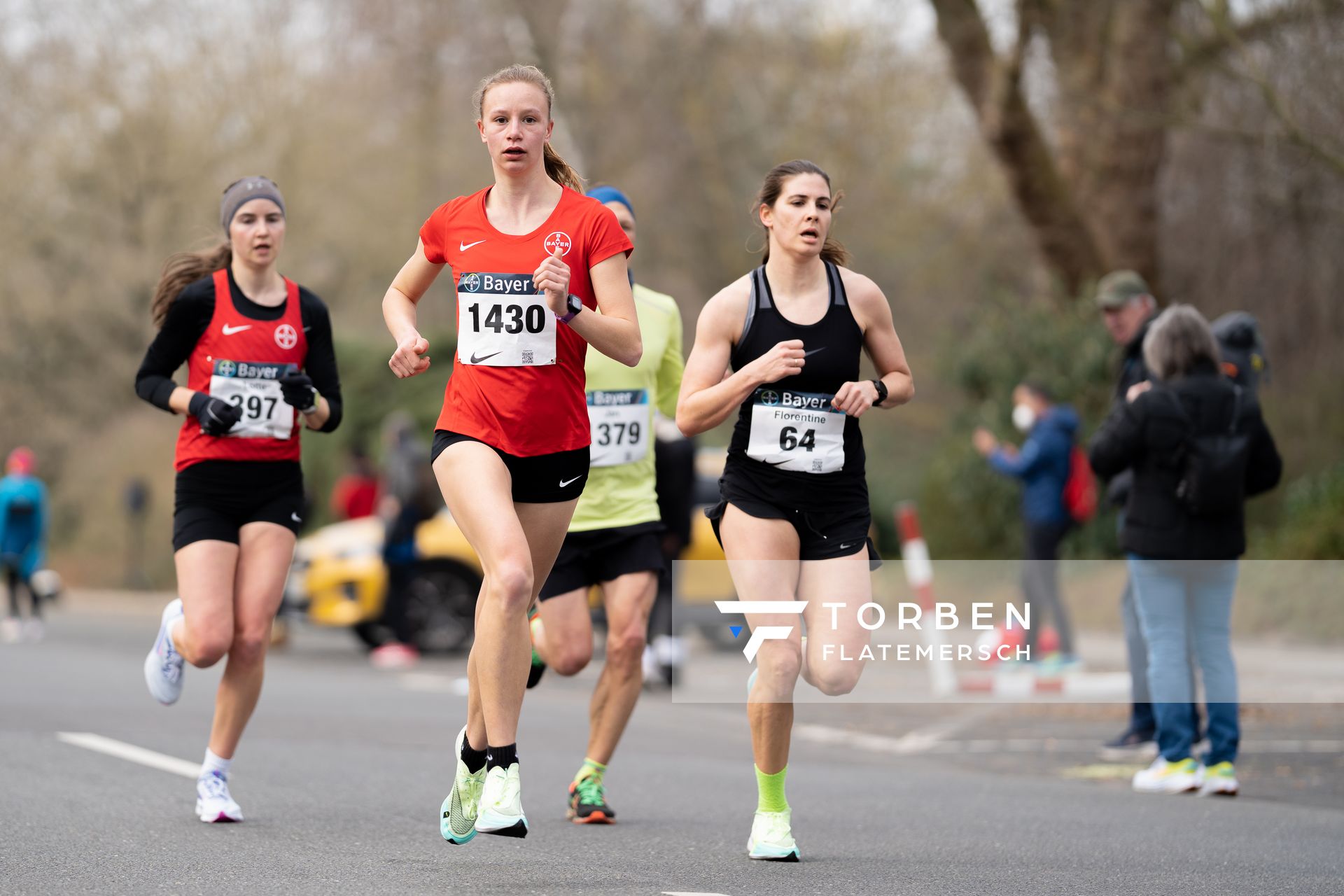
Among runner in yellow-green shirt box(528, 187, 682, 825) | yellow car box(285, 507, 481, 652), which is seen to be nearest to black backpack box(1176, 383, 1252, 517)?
runner in yellow-green shirt box(528, 187, 682, 825)

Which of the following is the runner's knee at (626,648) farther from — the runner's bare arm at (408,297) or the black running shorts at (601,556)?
the runner's bare arm at (408,297)

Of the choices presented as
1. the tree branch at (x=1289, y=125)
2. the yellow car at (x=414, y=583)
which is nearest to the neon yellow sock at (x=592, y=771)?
the tree branch at (x=1289, y=125)

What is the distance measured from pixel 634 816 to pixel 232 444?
217cm

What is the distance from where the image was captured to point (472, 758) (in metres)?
5.75

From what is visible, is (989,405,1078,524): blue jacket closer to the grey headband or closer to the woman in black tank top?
the woman in black tank top

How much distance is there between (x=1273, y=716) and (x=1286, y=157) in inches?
304

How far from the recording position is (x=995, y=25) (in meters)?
20.1

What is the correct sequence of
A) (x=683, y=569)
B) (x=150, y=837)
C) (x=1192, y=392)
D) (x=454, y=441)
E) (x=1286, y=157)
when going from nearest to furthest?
(x=454, y=441) → (x=150, y=837) → (x=1192, y=392) → (x=683, y=569) → (x=1286, y=157)

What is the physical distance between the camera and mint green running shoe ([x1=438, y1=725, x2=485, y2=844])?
18.6 ft

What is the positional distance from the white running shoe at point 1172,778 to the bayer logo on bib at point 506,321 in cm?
432

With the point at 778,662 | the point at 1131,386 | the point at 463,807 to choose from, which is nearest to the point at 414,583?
the point at 1131,386

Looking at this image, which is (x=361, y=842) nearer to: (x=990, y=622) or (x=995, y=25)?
(x=990, y=622)

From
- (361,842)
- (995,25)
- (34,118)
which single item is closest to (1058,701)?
(361,842)

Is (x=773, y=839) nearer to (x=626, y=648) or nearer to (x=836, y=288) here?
(x=626, y=648)
